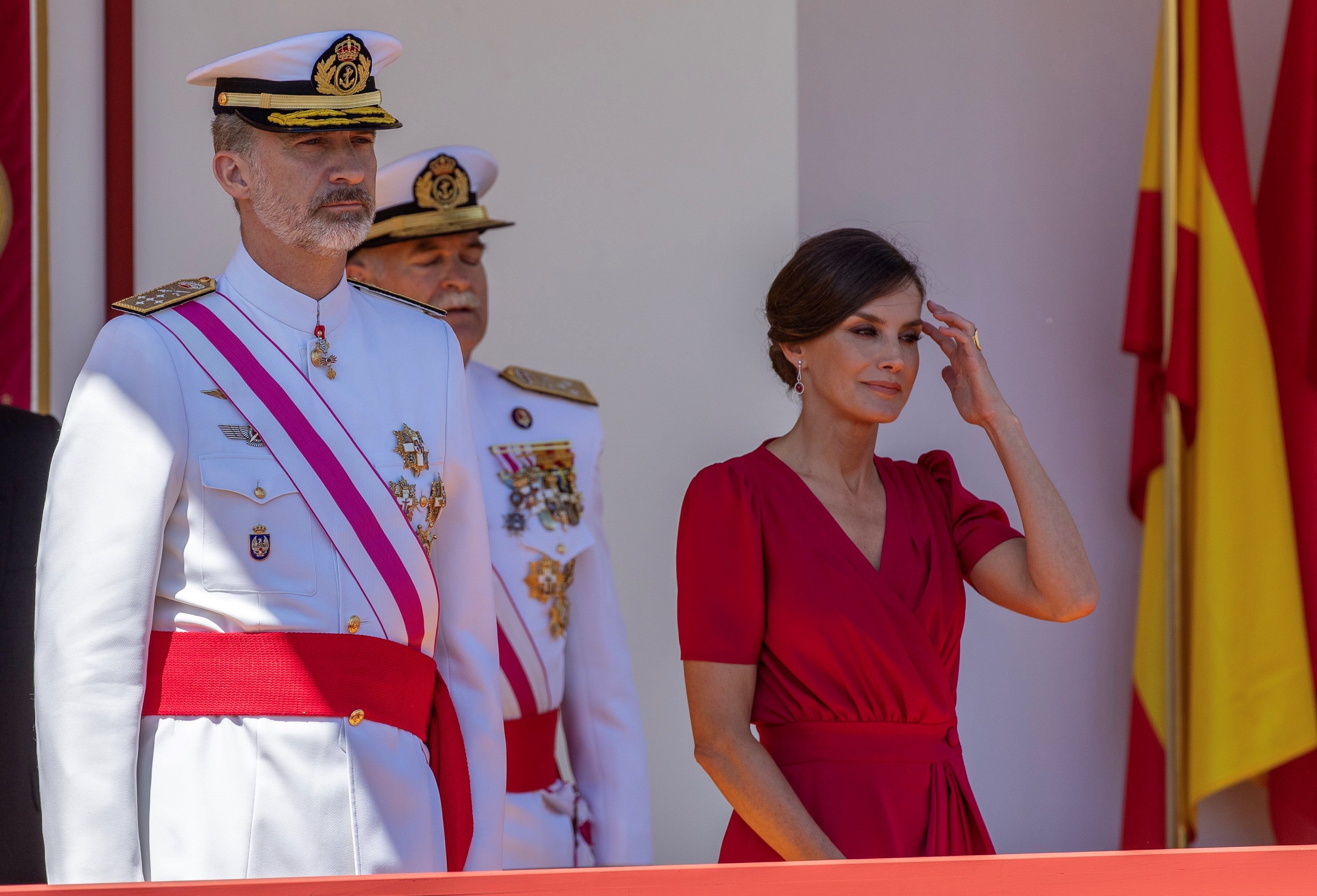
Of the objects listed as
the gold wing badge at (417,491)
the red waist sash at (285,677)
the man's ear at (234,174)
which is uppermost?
the man's ear at (234,174)

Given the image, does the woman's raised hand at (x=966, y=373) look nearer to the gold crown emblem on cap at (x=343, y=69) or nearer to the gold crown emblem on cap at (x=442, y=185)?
the gold crown emblem on cap at (x=343, y=69)

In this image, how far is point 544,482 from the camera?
120 inches

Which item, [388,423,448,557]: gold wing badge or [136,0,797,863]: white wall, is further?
[136,0,797,863]: white wall

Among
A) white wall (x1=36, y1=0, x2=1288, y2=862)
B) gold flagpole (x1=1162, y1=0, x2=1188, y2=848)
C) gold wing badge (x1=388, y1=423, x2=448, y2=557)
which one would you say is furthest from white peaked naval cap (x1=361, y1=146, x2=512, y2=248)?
gold flagpole (x1=1162, y1=0, x2=1188, y2=848)

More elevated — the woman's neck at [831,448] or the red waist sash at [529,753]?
the woman's neck at [831,448]

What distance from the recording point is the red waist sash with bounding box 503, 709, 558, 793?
2.89 meters

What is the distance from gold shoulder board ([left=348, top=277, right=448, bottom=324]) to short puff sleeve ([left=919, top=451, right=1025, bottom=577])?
0.84 metres

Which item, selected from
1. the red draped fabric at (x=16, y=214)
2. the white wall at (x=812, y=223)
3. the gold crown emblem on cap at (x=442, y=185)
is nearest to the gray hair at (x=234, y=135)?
the gold crown emblem on cap at (x=442, y=185)

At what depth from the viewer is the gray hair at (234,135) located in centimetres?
202

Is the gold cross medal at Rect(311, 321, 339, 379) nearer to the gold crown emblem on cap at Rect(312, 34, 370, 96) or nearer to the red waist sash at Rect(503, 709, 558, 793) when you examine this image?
the gold crown emblem on cap at Rect(312, 34, 370, 96)

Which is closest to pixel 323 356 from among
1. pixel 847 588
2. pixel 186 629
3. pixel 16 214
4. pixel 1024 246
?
pixel 186 629

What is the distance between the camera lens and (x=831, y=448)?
2445mm

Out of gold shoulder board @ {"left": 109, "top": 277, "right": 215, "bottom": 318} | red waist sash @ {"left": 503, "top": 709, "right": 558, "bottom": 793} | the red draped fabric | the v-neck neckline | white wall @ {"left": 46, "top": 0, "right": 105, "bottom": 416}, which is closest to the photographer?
gold shoulder board @ {"left": 109, "top": 277, "right": 215, "bottom": 318}

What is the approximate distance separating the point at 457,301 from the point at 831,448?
3.13ft
